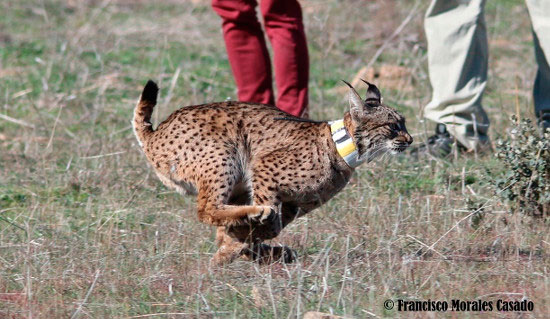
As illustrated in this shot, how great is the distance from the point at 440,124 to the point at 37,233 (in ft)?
9.11

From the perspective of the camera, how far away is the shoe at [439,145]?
5984mm

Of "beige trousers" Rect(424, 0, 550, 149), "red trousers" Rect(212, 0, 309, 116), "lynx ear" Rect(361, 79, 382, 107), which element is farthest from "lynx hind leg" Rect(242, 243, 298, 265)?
"beige trousers" Rect(424, 0, 550, 149)

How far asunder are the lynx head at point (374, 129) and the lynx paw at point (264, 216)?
49cm

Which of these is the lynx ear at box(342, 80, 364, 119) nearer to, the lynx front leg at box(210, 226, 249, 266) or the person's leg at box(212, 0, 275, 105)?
the lynx front leg at box(210, 226, 249, 266)

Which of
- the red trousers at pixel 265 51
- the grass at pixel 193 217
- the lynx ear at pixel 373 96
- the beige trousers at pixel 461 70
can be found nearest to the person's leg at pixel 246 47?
the red trousers at pixel 265 51

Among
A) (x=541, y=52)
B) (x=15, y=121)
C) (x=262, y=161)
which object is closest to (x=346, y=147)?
(x=262, y=161)

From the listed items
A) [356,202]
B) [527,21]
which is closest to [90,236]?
[356,202]

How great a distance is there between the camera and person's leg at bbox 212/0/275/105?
18.5ft

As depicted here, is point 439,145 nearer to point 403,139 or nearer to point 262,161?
point 403,139

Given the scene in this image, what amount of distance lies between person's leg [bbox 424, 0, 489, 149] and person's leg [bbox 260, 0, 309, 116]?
0.89 m

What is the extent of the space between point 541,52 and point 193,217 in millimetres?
2379

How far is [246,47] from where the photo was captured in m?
5.76

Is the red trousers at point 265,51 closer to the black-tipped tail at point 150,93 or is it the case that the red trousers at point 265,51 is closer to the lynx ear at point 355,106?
the black-tipped tail at point 150,93

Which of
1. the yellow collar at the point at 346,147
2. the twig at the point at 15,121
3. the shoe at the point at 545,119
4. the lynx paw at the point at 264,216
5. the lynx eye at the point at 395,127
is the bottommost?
the twig at the point at 15,121
